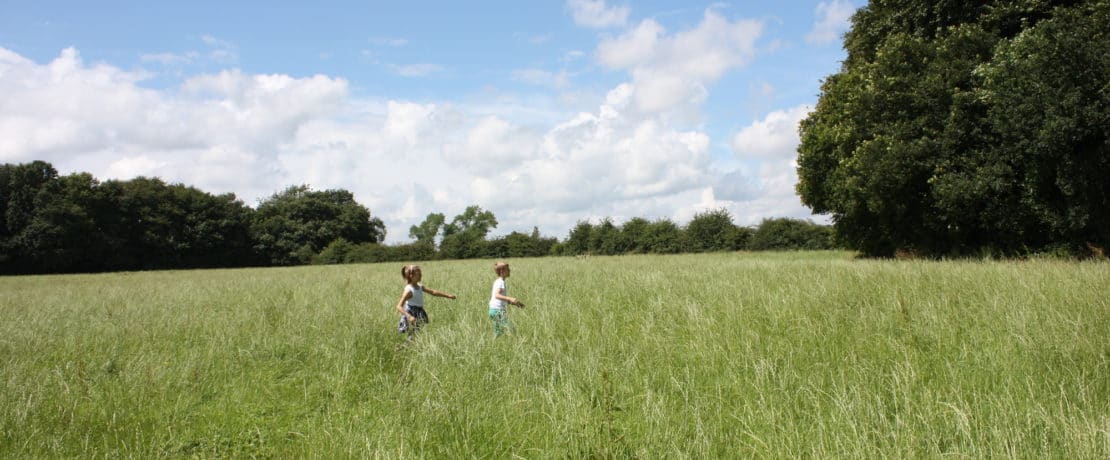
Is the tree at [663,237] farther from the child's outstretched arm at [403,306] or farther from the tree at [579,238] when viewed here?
the child's outstretched arm at [403,306]

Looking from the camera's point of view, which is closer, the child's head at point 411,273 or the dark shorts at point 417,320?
the dark shorts at point 417,320

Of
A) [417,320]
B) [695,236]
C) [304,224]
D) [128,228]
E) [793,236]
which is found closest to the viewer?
[417,320]

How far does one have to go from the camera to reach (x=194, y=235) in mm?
51094

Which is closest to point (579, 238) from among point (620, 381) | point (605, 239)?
point (605, 239)

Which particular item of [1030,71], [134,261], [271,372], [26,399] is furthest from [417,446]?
[134,261]

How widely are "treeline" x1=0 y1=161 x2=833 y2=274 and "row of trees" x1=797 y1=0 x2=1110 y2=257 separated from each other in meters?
17.9

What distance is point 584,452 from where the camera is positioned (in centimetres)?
340

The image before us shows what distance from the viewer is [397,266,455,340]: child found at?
6762 mm

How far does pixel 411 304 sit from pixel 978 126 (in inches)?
657

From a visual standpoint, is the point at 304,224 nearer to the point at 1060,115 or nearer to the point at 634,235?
the point at 634,235

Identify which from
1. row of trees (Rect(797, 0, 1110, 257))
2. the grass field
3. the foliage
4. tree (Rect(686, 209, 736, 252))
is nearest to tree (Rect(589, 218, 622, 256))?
tree (Rect(686, 209, 736, 252))

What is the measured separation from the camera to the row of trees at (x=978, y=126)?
12523mm

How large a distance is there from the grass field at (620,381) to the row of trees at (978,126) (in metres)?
6.82

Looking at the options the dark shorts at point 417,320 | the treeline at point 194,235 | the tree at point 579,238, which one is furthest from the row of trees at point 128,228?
the dark shorts at point 417,320
